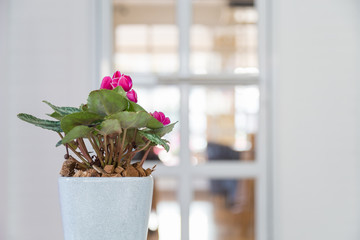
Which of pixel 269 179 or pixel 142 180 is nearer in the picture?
pixel 142 180

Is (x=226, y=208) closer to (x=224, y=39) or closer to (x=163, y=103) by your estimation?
(x=163, y=103)

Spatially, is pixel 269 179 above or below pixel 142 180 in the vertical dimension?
below

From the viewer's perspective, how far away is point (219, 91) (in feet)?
7.07

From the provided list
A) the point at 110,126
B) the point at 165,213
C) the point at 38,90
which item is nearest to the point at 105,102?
the point at 110,126

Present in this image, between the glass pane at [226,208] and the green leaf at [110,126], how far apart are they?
4.64ft

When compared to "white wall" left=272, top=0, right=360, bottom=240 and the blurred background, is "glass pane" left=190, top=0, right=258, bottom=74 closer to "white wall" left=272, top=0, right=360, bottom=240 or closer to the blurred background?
the blurred background

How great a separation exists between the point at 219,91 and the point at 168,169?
46 centimetres

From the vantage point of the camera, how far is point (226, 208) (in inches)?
86.4

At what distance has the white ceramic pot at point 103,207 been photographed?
A: 0.72 meters

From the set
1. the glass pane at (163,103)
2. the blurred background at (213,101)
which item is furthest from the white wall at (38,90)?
the glass pane at (163,103)

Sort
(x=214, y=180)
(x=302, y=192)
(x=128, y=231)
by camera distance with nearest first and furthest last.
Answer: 1. (x=128, y=231)
2. (x=302, y=192)
3. (x=214, y=180)

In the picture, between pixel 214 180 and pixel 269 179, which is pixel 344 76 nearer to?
pixel 269 179

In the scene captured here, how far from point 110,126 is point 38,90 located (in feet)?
4.66

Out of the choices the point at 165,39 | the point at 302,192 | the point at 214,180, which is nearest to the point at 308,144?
the point at 302,192
